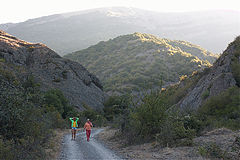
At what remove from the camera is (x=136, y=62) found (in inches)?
3533

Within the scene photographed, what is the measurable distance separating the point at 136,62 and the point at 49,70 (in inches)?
1951

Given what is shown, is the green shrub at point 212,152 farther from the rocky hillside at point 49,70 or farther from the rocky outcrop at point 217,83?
the rocky hillside at point 49,70

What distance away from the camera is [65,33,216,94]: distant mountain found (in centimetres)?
7450

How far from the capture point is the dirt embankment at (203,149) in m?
9.46

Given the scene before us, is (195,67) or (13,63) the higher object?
(13,63)

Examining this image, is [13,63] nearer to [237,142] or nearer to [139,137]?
[139,137]

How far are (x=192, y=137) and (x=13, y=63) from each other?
114ft

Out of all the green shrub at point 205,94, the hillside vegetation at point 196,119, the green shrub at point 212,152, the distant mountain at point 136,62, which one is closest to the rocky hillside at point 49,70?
the distant mountain at point 136,62

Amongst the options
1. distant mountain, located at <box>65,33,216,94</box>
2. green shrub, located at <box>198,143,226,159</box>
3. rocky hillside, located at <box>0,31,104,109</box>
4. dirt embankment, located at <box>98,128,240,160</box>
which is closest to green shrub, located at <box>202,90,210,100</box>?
dirt embankment, located at <box>98,128,240,160</box>

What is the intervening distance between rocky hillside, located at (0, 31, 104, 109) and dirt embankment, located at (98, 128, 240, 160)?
2904cm

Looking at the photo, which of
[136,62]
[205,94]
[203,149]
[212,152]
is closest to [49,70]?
[205,94]

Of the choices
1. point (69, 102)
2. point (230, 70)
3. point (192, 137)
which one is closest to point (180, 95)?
point (230, 70)

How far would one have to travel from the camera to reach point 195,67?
78.6m

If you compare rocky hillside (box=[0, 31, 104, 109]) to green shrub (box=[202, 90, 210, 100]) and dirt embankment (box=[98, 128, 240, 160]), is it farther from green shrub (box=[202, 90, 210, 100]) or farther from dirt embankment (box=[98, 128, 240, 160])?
dirt embankment (box=[98, 128, 240, 160])
